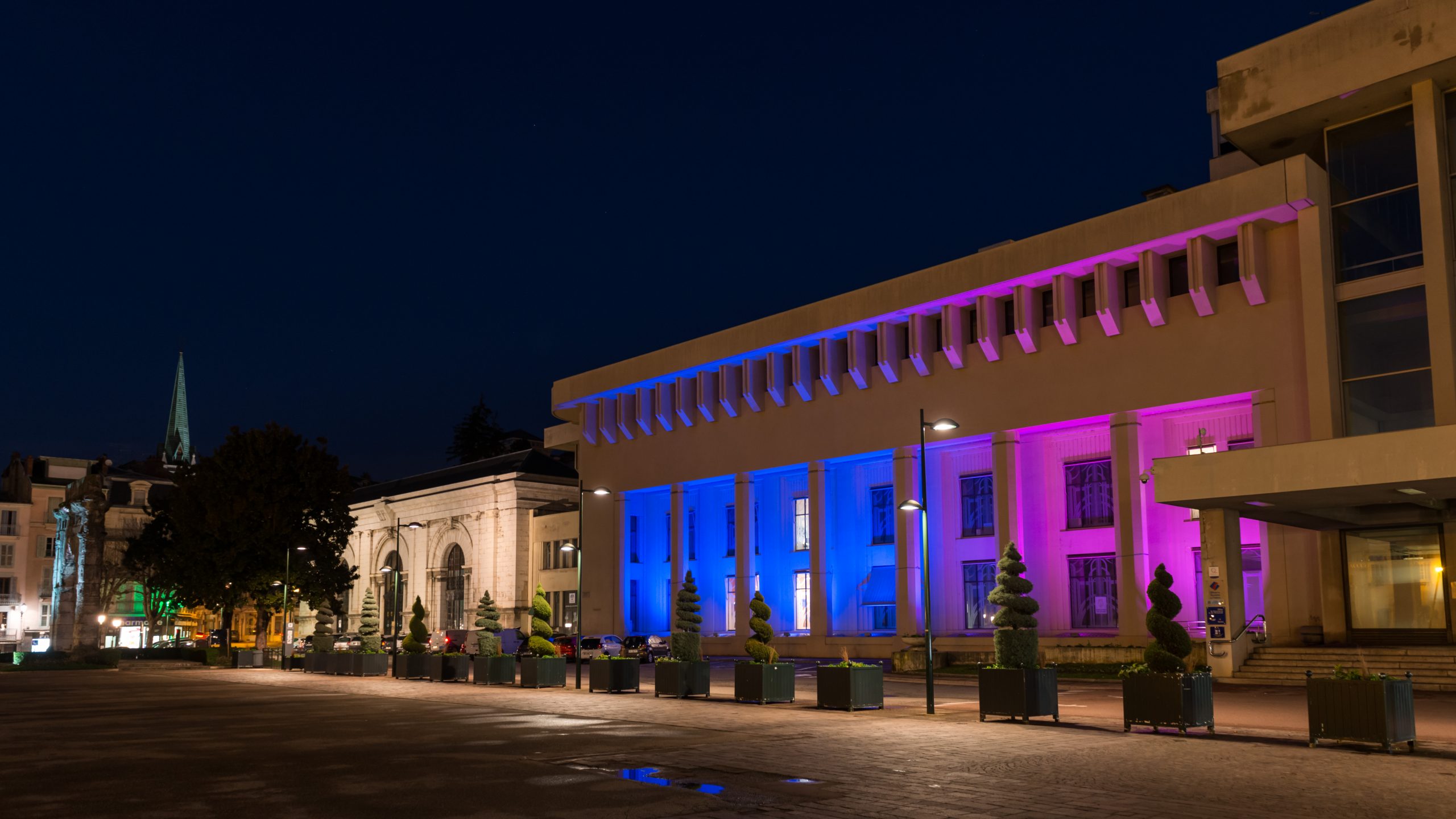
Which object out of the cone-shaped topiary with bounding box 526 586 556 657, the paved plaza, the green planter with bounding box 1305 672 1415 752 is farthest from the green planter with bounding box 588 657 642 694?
the green planter with bounding box 1305 672 1415 752

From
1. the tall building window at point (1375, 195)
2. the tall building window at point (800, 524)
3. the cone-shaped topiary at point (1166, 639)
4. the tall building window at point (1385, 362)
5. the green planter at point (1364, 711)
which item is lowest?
the green planter at point (1364, 711)

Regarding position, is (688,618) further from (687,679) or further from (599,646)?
(599,646)

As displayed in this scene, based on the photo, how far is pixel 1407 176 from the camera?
36844 millimetres

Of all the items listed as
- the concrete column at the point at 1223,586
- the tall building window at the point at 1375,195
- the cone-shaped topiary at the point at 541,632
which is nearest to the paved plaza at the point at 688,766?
the concrete column at the point at 1223,586

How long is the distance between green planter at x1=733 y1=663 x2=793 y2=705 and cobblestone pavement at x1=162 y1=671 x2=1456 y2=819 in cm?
331

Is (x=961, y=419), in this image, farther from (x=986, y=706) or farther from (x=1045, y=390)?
(x=986, y=706)

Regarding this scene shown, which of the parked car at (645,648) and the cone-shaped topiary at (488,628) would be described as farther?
the parked car at (645,648)

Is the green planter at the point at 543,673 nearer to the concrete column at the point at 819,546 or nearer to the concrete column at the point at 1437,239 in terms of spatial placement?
the concrete column at the point at 819,546

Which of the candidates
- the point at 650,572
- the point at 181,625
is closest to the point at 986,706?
the point at 650,572

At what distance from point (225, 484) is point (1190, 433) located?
4774 centimetres

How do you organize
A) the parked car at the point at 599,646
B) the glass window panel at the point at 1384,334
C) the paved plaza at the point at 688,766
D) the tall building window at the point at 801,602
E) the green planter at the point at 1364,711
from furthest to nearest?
the tall building window at the point at 801,602 < the parked car at the point at 599,646 < the glass window panel at the point at 1384,334 < the green planter at the point at 1364,711 < the paved plaza at the point at 688,766

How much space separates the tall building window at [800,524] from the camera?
6098 centimetres

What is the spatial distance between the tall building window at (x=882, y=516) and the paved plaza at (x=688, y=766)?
95.0 ft

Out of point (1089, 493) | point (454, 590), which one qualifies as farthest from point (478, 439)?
point (1089, 493)
